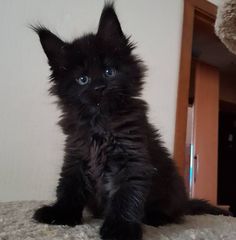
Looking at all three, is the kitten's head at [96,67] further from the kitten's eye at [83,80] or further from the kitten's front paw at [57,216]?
the kitten's front paw at [57,216]

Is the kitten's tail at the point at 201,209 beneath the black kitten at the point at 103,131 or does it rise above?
beneath

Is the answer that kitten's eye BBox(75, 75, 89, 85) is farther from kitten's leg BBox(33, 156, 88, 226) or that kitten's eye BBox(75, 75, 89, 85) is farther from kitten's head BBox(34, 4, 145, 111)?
kitten's leg BBox(33, 156, 88, 226)

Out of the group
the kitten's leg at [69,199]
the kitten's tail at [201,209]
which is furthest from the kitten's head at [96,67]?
the kitten's tail at [201,209]

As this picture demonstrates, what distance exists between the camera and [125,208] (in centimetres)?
69

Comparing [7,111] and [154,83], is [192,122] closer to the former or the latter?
[154,83]

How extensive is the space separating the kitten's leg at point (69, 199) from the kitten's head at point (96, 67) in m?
0.14

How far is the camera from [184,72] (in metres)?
1.74

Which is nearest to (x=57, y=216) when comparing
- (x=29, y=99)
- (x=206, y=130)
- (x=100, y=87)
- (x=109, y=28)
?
(x=100, y=87)

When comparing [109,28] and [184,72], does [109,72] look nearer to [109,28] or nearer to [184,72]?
[109,28]

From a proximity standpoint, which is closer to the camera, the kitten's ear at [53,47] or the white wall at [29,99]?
the kitten's ear at [53,47]

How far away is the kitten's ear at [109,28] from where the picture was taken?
2.68 ft

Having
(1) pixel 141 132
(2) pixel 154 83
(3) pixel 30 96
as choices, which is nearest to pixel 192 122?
(2) pixel 154 83

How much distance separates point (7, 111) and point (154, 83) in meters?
0.72

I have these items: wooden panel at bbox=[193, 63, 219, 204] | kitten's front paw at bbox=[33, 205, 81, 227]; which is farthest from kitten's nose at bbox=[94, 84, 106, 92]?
wooden panel at bbox=[193, 63, 219, 204]
